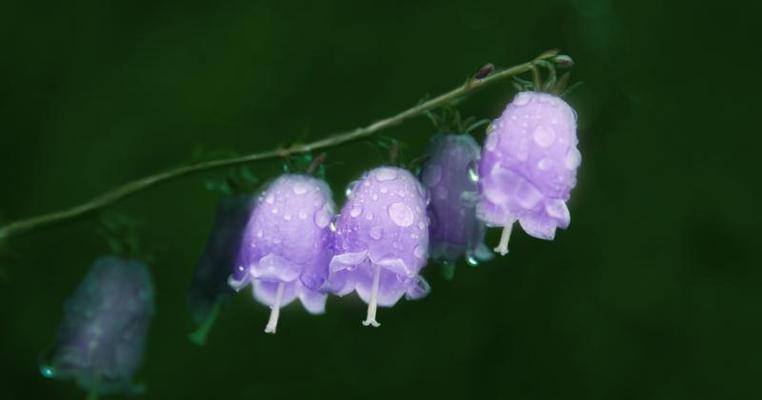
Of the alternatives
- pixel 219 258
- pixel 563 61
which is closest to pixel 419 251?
pixel 563 61

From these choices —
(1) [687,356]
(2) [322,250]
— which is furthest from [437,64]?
(2) [322,250]

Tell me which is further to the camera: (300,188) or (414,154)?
(414,154)

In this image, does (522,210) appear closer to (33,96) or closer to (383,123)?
(383,123)

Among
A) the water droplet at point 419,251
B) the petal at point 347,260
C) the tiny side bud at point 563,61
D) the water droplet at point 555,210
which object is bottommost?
the petal at point 347,260

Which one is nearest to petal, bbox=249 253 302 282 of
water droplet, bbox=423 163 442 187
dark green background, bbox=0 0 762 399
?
water droplet, bbox=423 163 442 187

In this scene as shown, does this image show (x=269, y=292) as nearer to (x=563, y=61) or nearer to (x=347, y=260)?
Result: (x=347, y=260)

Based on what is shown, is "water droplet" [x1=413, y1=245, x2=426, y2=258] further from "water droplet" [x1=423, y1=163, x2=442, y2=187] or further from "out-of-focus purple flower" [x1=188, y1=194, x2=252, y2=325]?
"out-of-focus purple flower" [x1=188, y1=194, x2=252, y2=325]

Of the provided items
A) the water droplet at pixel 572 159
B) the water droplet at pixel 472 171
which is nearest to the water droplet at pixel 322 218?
the water droplet at pixel 472 171

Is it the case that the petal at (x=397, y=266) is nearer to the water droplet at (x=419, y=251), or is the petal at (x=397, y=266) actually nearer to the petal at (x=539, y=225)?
the water droplet at (x=419, y=251)
